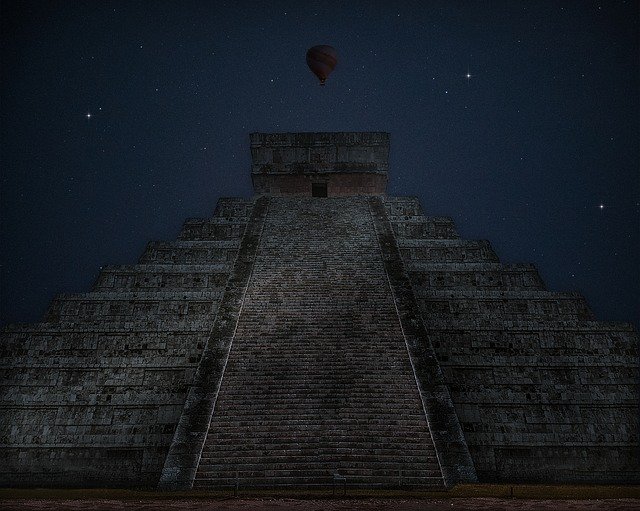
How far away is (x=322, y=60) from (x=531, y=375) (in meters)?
12.1

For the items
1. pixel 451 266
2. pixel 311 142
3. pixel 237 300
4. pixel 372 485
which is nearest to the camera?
pixel 372 485

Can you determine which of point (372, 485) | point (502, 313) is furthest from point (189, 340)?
point (502, 313)

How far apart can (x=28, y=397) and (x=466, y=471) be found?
885 cm

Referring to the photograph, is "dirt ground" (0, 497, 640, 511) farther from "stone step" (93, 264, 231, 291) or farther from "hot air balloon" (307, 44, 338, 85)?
"hot air balloon" (307, 44, 338, 85)

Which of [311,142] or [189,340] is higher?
[311,142]

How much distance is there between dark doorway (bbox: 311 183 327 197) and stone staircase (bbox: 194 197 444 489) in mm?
8094

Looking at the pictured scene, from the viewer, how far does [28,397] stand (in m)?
10.1

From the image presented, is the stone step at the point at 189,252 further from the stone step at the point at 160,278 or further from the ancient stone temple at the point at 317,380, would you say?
the stone step at the point at 160,278

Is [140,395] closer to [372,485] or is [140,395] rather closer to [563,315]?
[372,485]

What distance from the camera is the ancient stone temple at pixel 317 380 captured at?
822 centimetres

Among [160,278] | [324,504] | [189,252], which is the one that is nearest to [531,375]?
[324,504]

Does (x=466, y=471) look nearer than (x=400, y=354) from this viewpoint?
Yes

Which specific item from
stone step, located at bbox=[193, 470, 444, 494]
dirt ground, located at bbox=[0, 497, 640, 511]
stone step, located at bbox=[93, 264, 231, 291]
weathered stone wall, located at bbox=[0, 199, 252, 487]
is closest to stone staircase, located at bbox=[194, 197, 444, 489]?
stone step, located at bbox=[193, 470, 444, 494]

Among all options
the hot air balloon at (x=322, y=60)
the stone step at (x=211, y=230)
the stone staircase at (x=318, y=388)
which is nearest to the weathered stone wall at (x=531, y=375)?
the stone staircase at (x=318, y=388)
